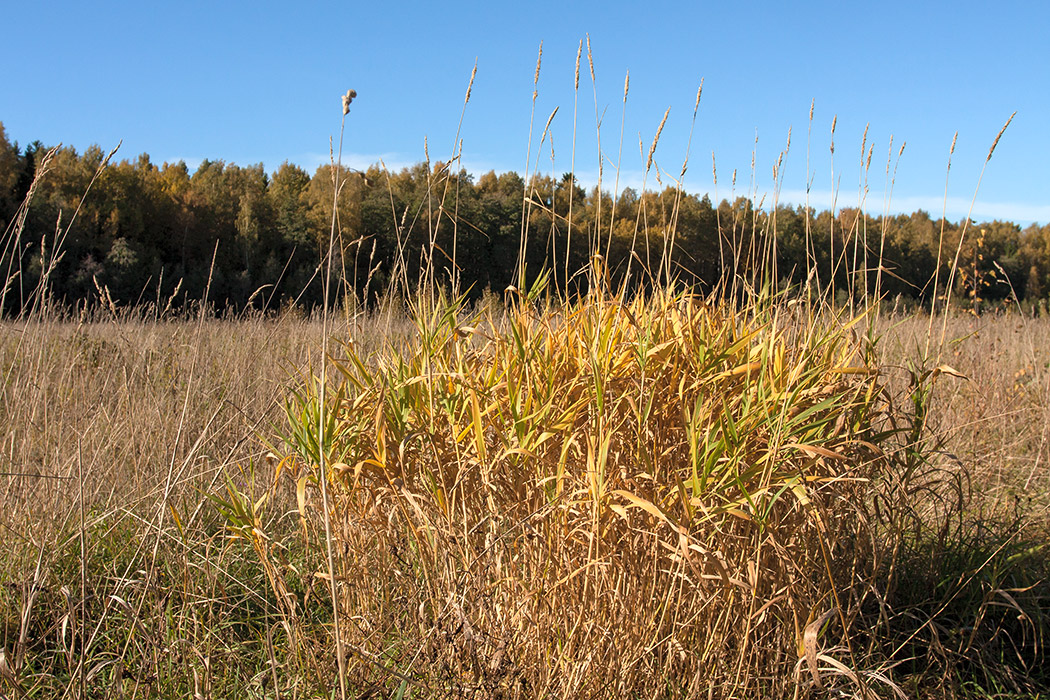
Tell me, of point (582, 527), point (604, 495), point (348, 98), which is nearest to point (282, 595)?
point (582, 527)

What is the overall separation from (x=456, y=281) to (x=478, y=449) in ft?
2.00

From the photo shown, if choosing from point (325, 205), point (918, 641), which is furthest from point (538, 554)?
point (325, 205)

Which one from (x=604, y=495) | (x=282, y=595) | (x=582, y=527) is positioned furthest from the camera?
(x=282, y=595)

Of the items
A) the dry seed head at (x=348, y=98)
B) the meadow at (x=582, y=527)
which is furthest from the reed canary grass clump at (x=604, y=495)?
the dry seed head at (x=348, y=98)

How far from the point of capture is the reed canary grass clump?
59.0 inches

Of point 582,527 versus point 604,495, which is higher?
point 604,495

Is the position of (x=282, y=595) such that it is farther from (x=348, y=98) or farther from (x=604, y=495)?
(x=348, y=98)

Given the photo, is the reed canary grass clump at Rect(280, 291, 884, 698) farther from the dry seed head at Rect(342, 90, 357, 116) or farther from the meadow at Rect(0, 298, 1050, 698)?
the dry seed head at Rect(342, 90, 357, 116)

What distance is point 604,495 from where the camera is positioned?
4.79 ft

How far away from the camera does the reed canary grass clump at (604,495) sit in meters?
1.50

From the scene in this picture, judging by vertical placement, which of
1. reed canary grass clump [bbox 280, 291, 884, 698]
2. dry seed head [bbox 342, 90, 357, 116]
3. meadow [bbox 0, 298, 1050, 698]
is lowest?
meadow [bbox 0, 298, 1050, 698]

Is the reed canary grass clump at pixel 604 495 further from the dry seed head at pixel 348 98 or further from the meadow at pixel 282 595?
the dry seed head at pixel 348 98

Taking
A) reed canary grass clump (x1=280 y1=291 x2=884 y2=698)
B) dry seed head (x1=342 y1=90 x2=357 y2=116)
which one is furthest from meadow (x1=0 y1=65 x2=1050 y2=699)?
dry seed head (x1=342 y1=90 x2=357 y2=116)

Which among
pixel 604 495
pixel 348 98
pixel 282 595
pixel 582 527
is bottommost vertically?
pixel 282 595
